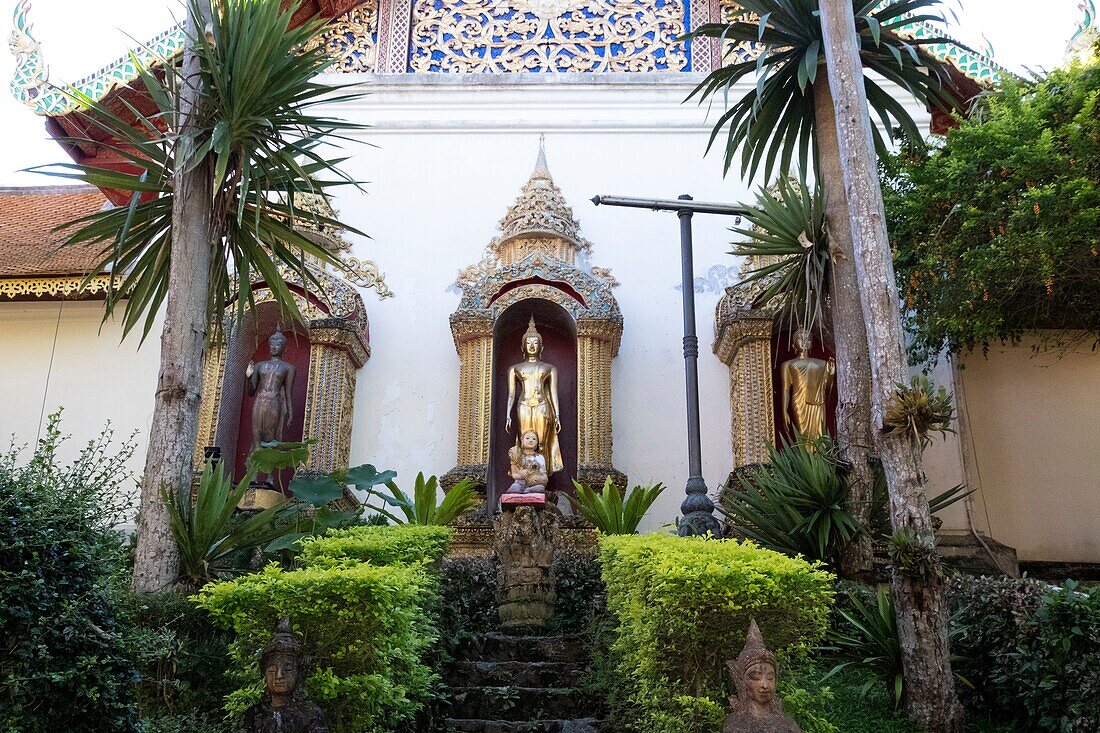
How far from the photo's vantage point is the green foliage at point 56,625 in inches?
169

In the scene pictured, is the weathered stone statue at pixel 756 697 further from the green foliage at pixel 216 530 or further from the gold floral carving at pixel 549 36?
the gold floral carving at pixel 549 36

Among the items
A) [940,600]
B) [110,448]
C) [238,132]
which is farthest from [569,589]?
[110,448]

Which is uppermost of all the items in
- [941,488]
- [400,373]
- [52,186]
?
[52,186]

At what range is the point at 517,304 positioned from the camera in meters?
11.2

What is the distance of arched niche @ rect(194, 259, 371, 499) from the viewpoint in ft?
34.7

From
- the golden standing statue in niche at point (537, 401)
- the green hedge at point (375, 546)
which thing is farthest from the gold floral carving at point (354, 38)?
the green hedge at point (375, 546)

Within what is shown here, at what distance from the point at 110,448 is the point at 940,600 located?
28.5ft

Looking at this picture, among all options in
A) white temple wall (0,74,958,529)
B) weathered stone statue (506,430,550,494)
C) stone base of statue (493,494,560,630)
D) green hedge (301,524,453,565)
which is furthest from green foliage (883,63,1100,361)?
green hedge (301,524,453,565)

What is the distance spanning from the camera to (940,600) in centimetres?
562

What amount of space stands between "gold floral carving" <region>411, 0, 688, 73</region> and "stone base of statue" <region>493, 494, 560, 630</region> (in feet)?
21.5

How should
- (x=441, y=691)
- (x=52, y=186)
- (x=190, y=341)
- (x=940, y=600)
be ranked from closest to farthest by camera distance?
(x=940, y=600), (x=441, y=691), (x=190, y=341), (x=52, y=186)

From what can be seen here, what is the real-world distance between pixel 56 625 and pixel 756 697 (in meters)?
2.88

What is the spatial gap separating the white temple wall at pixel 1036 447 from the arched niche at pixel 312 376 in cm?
634

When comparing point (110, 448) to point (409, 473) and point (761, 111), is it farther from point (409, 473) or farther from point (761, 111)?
point (761, 111)
